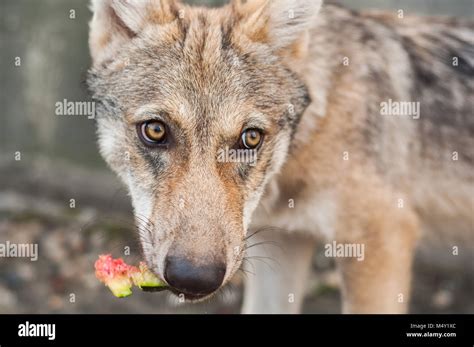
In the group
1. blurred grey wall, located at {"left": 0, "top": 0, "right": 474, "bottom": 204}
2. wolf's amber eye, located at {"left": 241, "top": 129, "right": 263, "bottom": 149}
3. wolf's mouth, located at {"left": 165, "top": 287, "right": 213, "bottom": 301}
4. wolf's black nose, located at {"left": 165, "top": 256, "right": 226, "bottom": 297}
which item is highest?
blurred grey wall, located at {"left": 0, "top": 0, "right": 474, "bottom": 204}

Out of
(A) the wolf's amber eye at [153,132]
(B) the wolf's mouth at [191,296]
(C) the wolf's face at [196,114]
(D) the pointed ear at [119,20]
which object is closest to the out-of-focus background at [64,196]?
(D) the pointed ear at [119,20]

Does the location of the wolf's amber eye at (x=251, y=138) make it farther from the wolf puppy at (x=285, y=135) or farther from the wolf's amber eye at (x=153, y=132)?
the wolf's amber eye at (x=153, y=132)

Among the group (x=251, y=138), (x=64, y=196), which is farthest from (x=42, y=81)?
(x=251, y=138)

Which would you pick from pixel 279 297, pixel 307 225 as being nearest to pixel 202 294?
pixel 307 225

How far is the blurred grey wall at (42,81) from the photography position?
7707 millimetres

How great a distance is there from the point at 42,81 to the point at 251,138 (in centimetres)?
478

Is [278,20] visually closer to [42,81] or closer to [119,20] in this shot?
[119,20]

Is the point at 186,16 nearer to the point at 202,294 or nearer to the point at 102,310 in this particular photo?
the point at 202,294

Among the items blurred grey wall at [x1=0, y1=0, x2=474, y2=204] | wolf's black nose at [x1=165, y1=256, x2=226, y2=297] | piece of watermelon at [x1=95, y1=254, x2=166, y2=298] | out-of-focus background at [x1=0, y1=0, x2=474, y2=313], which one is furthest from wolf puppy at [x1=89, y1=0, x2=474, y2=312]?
blurred grey wall at [x1=0, y1=0, x2=474, y2=204]

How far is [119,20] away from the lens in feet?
13.2

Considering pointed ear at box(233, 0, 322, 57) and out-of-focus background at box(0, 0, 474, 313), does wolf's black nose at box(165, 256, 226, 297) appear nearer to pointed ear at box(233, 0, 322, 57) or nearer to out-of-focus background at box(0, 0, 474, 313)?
pointed ear at box(233, 0, 322, 57)

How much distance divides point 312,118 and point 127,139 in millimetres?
1145

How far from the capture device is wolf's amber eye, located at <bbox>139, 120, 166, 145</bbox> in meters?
3.62
